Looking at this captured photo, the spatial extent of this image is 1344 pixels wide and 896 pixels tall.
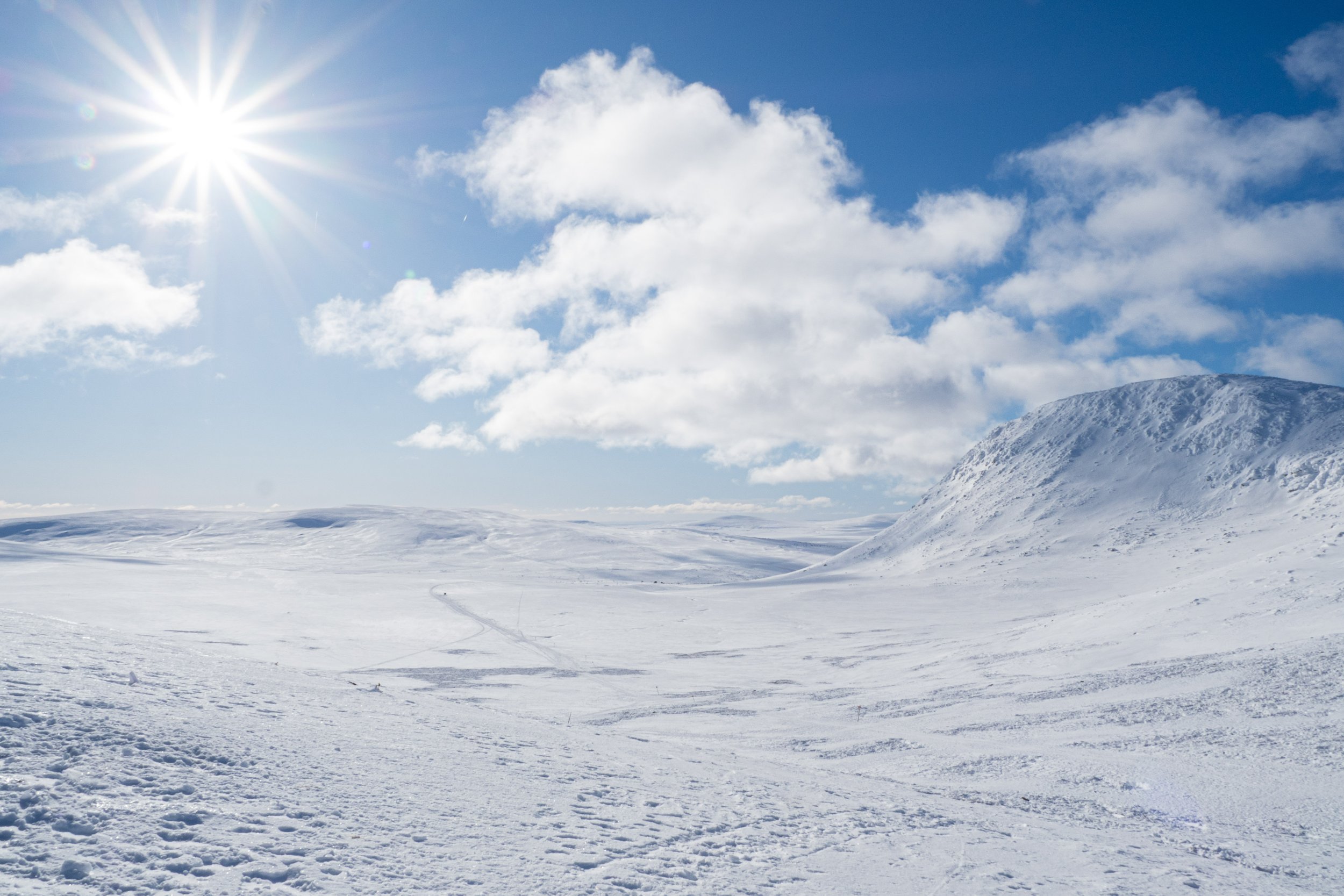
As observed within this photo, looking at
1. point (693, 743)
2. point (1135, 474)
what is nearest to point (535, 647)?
point (693, 743)

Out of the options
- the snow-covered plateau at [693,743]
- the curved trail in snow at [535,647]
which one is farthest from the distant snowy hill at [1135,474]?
the curved trail in snow at [535,647]

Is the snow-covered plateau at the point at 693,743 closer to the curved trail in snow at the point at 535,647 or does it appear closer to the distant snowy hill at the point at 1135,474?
the curved trail in snow at the point at 535,647

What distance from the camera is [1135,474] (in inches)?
3137

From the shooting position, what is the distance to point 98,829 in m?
5.64

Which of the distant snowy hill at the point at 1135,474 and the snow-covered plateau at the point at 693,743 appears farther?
the distant snowy hill at the point at 1135,474

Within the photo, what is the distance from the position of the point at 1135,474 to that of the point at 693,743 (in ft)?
269

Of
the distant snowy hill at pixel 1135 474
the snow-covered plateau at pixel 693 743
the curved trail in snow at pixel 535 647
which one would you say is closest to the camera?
the snow-covered plateau at pixel 693 743

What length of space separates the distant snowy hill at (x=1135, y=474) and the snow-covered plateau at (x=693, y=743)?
16205 millimetres

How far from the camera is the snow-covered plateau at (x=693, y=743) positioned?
6.19 metres

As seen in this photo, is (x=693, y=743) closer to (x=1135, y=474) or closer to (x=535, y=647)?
(x=535, y=647)

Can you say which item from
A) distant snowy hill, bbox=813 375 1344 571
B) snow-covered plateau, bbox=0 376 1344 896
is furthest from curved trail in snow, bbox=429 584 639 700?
distant snowy hill, bbox=813 375 1344 571

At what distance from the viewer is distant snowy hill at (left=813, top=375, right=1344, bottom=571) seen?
66.2 meters

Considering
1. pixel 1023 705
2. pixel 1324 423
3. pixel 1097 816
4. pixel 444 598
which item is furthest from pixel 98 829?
pixel 1324 423

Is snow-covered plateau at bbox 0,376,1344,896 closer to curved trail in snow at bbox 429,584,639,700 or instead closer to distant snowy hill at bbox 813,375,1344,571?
curved trail in snow at bbox 429,584,639,700
